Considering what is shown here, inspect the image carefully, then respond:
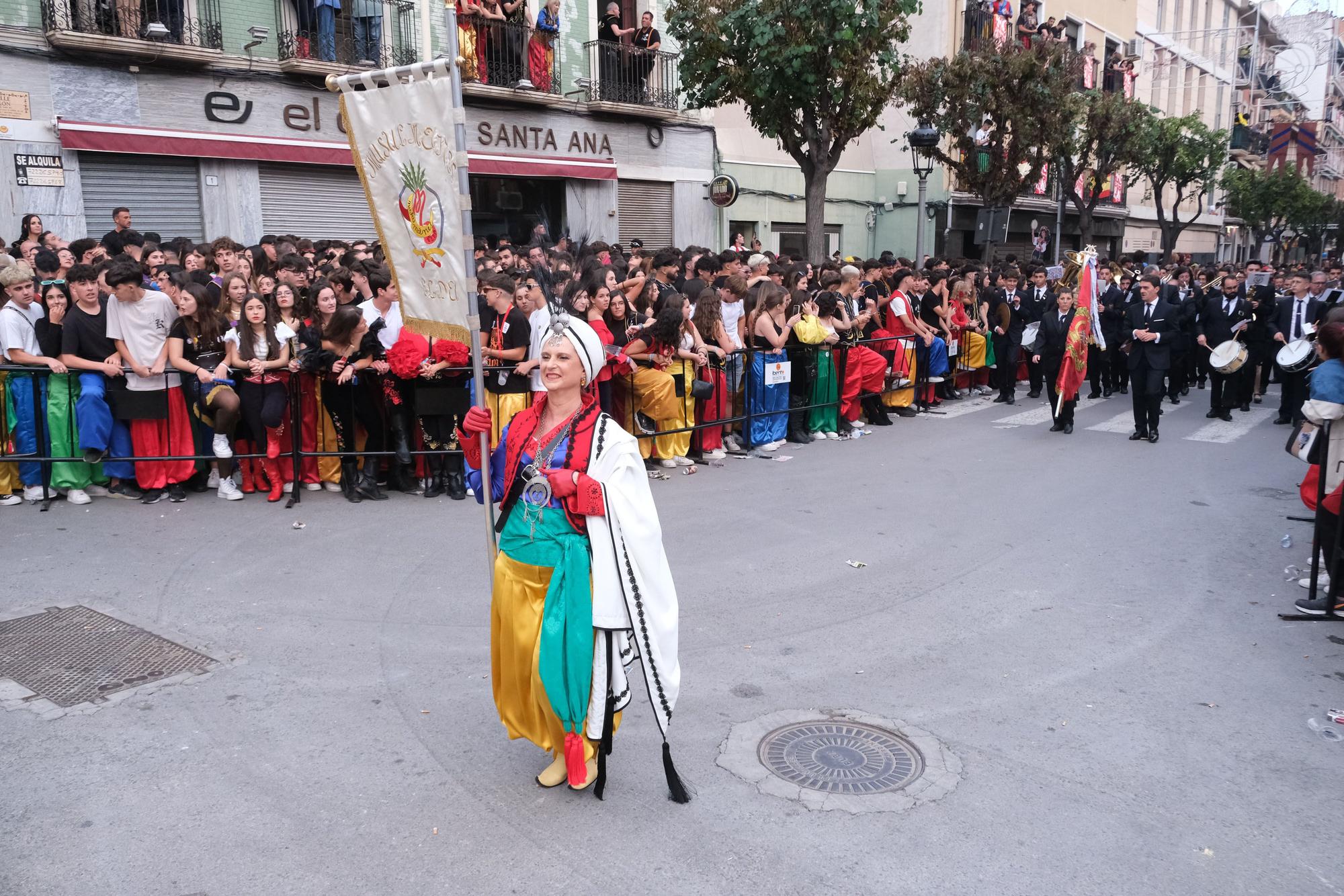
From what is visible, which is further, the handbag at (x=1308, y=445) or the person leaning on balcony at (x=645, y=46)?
the person leaning on balcony at (x=645, y=46)

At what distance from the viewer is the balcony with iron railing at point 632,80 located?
21844 mm

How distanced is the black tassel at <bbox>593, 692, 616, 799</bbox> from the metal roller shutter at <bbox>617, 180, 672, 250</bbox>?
63.9 feet

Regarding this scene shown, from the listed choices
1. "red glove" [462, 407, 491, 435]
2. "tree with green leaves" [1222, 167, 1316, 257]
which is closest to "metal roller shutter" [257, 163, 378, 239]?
"red glove" [462, 407, 491, 435]

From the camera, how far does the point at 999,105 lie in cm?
2627

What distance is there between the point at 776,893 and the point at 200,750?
2529 millimetres

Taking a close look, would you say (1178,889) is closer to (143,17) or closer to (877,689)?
(877,689)

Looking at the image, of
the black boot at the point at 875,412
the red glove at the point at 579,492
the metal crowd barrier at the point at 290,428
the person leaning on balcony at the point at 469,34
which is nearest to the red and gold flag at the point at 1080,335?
the black boot at the point at 875,412

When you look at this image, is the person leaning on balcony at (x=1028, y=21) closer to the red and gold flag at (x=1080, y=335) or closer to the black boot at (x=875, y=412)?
the red and gold flag at (x=1080, y=335)

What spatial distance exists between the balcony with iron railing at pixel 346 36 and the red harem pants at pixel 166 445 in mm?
9974

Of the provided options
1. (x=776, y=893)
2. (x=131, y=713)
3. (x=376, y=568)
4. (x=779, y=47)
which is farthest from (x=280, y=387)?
(x=779, y=47)

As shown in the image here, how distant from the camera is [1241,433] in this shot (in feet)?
41.8

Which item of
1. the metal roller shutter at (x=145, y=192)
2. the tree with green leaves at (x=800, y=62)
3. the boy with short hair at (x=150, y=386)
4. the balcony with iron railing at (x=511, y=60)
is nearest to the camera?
the boy with short hair at (x=150, y=386)

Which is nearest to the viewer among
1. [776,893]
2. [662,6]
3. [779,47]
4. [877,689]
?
[776,893]

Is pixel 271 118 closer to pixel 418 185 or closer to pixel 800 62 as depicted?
pixel 800 62
